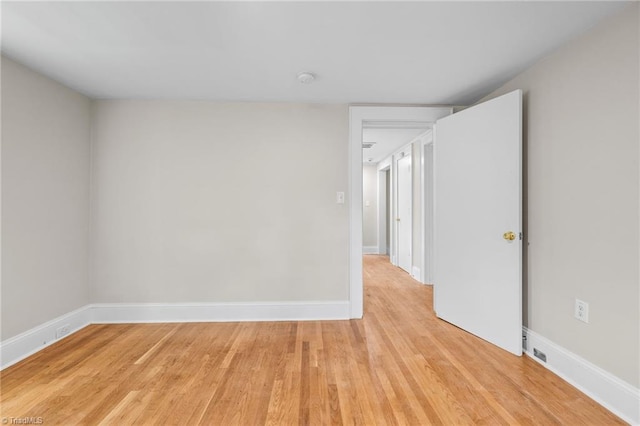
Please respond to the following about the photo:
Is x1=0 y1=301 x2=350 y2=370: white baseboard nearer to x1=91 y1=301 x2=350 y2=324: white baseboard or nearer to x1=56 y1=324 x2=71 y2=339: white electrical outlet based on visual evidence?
x1=91 y1=301 x2=350 y2=324: white baseboard

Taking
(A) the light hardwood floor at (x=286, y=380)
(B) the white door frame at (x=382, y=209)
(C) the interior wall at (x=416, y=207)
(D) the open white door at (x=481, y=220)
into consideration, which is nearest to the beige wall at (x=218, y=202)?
(A) the light hardwood floor at (x=286, y=380)

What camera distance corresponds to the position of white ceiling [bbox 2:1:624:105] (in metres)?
1.50

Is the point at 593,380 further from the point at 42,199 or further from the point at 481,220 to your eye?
the point at 42,199

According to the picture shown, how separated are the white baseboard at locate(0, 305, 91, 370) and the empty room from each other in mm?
18

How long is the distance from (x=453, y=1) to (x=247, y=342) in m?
2.66

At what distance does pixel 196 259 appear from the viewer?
9.14 feet

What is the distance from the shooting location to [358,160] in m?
2.82

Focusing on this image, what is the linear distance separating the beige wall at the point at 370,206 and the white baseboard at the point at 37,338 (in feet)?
18.7

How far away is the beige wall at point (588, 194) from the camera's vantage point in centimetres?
148

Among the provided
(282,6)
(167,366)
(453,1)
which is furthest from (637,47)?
(167,366)

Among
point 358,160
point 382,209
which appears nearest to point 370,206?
point 382,209

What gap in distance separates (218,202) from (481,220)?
2.43m

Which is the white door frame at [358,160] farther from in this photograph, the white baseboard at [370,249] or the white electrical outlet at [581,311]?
the white baseboard at [370,249]

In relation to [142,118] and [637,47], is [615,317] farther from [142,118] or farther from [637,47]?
[142,118]
